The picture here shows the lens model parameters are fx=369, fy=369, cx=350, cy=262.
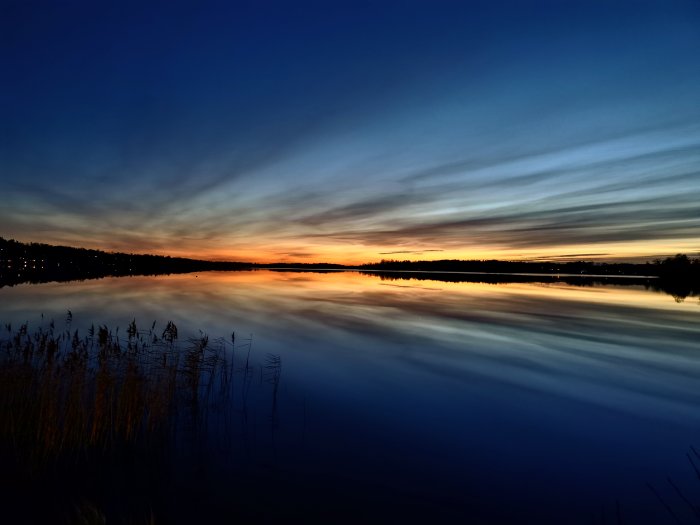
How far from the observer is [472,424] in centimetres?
1177

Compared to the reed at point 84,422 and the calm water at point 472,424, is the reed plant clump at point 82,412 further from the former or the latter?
the calm water at point 472,424

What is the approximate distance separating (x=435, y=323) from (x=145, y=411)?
26.0 m

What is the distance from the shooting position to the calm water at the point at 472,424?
7730 millimetres

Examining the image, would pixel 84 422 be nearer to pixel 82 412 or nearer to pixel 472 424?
pixel 82 412

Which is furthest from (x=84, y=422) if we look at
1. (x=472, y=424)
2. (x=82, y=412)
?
(x=472, y=424)

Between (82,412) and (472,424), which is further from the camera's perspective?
(472,424)

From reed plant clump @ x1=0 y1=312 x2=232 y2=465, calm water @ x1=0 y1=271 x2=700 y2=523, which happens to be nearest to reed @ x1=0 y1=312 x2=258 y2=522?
reed plant clump @ x1=0 y1=312 x2=232 y2=465

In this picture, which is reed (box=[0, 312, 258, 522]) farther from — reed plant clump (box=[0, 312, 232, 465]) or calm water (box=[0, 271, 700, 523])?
calm water (box=[0, 271, 700, 523])

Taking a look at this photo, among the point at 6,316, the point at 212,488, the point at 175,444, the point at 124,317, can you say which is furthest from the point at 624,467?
the point at 6,316

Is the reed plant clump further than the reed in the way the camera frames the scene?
Yes

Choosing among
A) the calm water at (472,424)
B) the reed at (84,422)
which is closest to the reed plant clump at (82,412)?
the reed at (84,422)

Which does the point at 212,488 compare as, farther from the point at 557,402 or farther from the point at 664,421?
the point at 664,421

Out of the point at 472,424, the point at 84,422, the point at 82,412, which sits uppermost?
the point at 82,412

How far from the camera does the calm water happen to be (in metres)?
7.73
